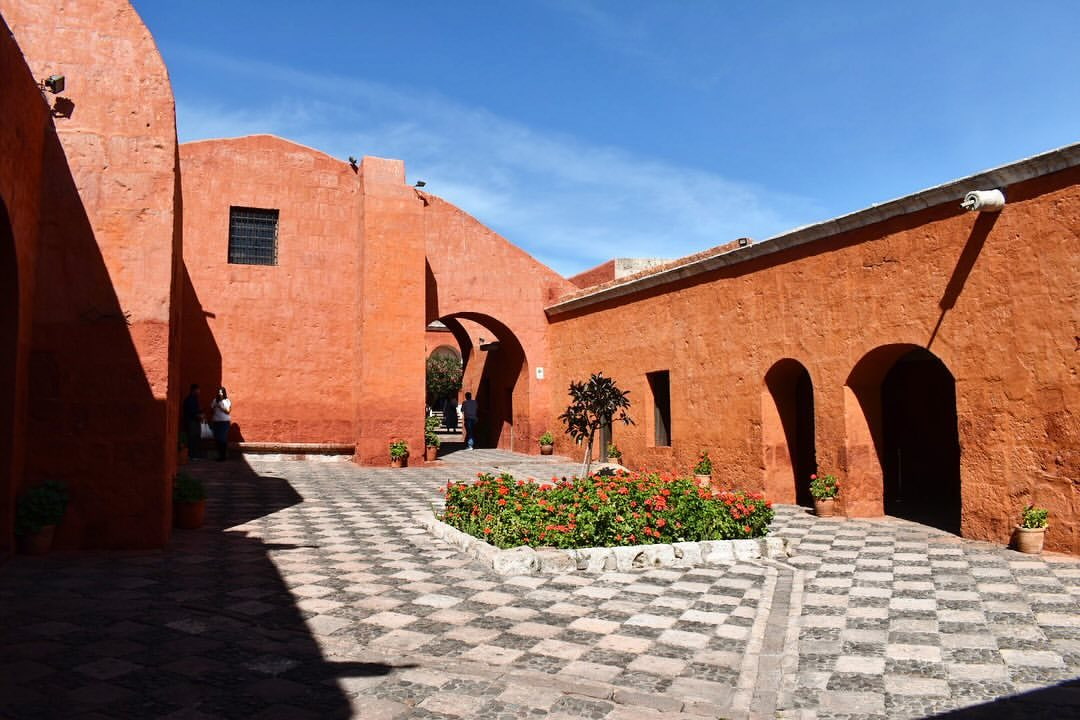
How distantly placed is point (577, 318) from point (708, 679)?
43.2ft

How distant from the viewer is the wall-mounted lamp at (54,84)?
7.12m

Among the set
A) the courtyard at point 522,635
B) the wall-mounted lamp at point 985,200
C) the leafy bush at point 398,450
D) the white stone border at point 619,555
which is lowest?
the courtyard at point 522,635

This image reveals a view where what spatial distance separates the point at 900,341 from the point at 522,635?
6540 millimetres

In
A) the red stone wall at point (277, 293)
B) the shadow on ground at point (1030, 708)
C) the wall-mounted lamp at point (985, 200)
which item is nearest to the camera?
the shadow on ground at point (1030, 708)

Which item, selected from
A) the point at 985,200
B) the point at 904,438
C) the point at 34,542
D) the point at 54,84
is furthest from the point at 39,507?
the point at 904,438

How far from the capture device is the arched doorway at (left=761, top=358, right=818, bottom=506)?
38.0 feet

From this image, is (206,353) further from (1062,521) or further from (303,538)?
(1062,521)

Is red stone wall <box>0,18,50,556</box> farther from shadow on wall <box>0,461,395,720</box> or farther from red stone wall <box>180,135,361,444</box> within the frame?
red stone wall <box>180,135,361,444</box>

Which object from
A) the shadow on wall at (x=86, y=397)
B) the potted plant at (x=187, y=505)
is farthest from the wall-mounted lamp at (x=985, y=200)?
the potted plant at (x=187, y=505)

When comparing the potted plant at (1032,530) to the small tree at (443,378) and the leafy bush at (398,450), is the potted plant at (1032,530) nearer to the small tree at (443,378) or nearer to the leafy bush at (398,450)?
the leafy bush at (398,450)

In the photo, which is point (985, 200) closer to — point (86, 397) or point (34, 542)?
point (86, 397)

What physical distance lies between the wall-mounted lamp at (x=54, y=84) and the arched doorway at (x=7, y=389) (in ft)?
5.74

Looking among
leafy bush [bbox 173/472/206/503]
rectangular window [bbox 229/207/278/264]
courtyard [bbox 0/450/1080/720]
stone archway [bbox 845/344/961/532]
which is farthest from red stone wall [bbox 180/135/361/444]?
stone archway [bbox 845/344/961/532]

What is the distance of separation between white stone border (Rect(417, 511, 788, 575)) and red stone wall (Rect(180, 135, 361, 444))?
9.73 meters
